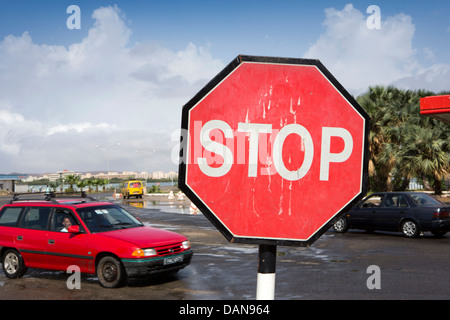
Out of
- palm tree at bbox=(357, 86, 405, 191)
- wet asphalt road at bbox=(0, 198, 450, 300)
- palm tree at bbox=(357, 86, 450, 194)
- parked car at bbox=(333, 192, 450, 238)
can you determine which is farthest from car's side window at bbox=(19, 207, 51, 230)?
palm tree at bbox=(357, 86, 405, 191)

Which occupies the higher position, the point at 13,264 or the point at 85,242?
the point at 85,242

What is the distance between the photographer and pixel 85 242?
31.4 feet

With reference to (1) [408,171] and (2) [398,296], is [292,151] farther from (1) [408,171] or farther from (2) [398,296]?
(1) [408,171]

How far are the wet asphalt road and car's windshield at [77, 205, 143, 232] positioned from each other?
113 cm

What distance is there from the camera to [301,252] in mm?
13391

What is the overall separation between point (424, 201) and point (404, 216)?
0.87 metres

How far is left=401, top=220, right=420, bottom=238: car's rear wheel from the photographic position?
16469 mm

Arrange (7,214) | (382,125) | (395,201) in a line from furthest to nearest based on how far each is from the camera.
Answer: (382,125)
(395,201)
(7,214)

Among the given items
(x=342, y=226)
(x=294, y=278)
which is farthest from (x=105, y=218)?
(x=342, y=226)

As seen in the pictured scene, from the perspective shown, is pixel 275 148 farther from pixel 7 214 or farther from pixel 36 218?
pixel 7 214

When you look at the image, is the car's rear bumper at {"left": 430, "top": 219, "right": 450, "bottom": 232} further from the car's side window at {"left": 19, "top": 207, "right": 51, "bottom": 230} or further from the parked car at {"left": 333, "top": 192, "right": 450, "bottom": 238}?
the car's side window at {"left": 19, "top": 207, "right": 51, "bottom": 230}
